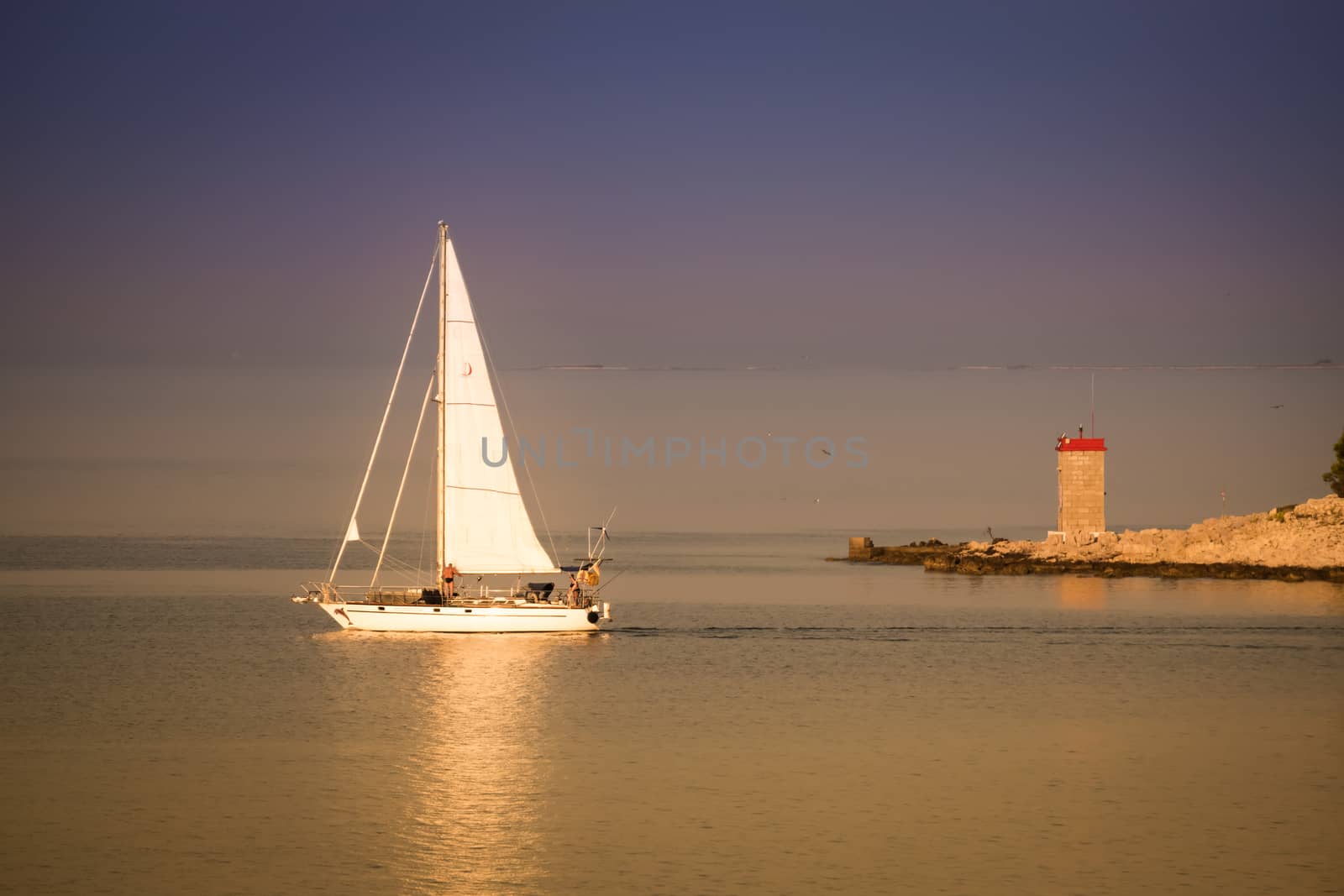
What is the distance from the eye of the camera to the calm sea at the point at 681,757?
21656mm

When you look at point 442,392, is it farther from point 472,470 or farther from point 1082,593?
point 1082,593

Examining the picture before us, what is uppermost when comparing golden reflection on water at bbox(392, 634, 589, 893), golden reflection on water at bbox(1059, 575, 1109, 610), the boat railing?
the boat railing

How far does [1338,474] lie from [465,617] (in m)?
78.5

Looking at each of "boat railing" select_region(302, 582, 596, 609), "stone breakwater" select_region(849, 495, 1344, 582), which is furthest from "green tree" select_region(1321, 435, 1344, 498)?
"boat railing" select_region(302, 582, 596, 609)

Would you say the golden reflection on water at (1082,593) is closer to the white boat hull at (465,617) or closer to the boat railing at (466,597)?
the boat railing at (466,597)

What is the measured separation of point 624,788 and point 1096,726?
13409mm

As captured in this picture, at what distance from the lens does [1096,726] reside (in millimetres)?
35125

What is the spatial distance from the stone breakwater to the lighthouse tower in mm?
868

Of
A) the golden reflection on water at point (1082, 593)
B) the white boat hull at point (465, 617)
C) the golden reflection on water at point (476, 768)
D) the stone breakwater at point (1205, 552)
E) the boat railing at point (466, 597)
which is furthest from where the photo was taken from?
the stone breakwater at point (1205, 552)

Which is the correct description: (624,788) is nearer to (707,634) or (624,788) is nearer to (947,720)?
(947,720)

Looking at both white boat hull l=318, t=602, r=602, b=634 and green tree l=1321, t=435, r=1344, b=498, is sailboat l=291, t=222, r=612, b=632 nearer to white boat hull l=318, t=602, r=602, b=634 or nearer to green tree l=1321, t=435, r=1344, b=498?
white boat hull l=318, t=602, r=602, b=634

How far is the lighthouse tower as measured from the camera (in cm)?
9862

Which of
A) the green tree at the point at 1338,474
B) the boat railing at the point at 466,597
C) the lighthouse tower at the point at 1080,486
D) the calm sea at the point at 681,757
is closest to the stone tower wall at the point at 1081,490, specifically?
the lighthouse tower at the point at 1080,486

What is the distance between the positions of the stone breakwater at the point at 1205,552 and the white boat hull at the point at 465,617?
50049 mm
